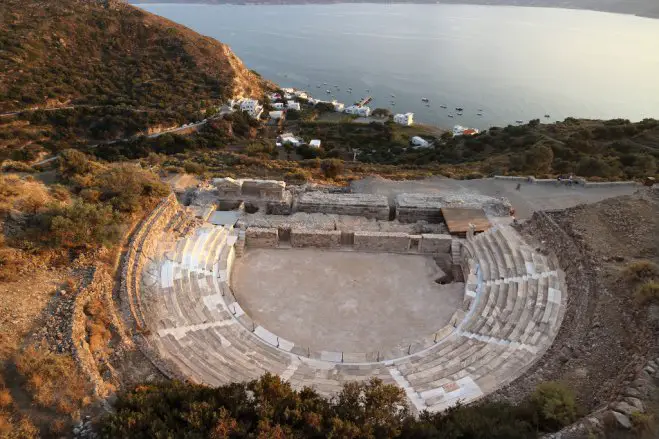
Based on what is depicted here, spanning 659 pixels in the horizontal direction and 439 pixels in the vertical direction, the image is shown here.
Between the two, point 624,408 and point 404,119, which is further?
point 404,119

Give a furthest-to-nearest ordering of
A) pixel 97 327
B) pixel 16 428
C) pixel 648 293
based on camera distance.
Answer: pixel 648 293 < pixel 97 327 < pixel 16 428

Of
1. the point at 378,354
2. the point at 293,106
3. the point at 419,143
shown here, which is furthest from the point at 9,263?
the point at 293,106

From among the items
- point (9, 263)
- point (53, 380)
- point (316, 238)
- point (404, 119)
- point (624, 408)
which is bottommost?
point (404, 119)

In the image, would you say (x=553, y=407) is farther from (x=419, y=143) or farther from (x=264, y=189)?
(x=419, y=143)

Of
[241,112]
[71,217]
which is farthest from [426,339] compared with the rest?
[241,112]

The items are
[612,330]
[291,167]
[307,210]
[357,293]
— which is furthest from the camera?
[291,167]

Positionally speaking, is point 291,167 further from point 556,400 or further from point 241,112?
point 241,112

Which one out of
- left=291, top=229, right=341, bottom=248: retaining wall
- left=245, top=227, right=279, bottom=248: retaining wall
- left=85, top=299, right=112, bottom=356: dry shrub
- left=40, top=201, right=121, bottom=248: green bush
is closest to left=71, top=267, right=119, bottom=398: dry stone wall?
left=85, top=299, right=112, bottom=356: dry shrub
